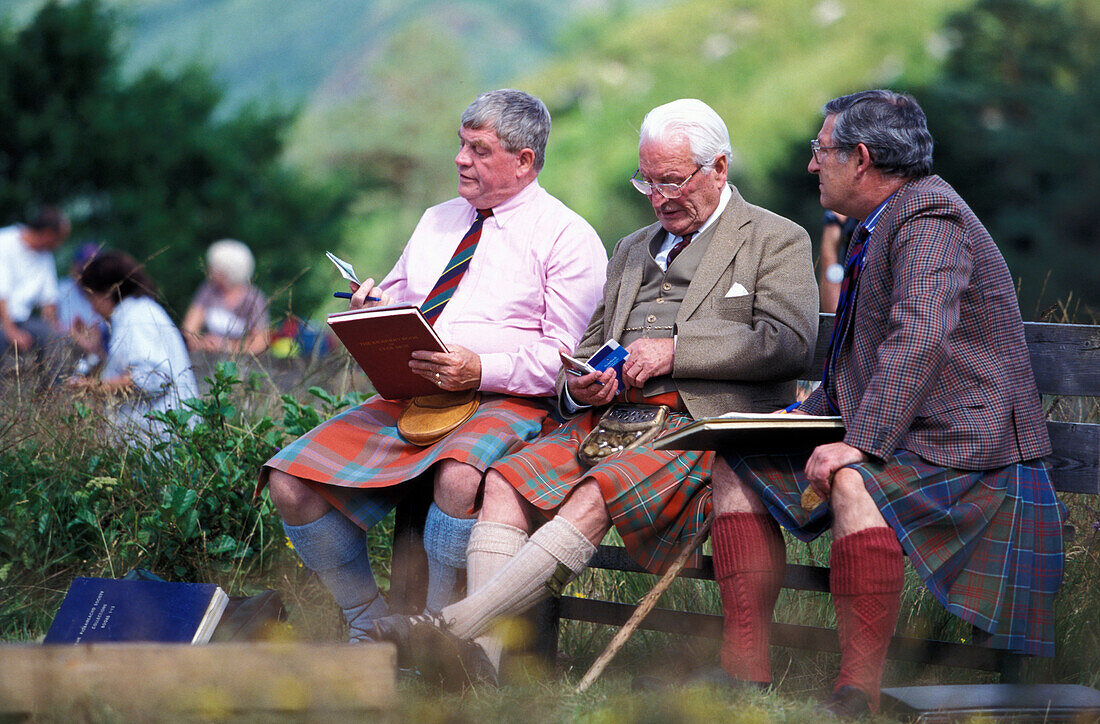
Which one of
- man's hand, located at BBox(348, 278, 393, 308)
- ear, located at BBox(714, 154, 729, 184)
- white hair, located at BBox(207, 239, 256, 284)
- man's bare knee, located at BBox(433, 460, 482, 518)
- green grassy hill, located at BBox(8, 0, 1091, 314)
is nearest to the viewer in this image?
man's bare knee, located at BBox(433, 460, 482, 518)

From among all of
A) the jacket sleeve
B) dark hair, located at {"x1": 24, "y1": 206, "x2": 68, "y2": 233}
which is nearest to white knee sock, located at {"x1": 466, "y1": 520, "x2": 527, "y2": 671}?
the jacket sleeve

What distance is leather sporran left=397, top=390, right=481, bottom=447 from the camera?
3.75 m

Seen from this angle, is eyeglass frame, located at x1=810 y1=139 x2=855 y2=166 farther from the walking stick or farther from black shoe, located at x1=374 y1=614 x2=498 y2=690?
black shoe, located at x1=374 y1=614 x2=498 y2=690

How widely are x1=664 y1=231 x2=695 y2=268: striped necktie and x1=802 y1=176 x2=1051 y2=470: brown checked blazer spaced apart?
0.75 metres

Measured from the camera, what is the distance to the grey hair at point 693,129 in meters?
3.70

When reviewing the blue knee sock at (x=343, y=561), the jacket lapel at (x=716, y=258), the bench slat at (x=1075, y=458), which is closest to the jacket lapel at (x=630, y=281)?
the jacket lapel at (x=716, y=258)

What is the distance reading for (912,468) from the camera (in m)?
2.94

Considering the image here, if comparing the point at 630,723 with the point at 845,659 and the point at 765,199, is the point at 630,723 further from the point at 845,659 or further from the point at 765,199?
the point at 765,199

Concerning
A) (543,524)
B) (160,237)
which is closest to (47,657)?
(543,524)

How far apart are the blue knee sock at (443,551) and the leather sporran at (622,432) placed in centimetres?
39

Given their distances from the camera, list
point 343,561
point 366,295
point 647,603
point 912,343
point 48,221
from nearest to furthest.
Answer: point 912,343, point 647,603, point 343,561, point 366,295, point 48,221

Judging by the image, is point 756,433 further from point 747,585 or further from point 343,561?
point 343,561

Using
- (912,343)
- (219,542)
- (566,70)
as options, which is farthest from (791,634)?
(566,70)

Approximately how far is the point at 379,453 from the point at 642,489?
88cm
